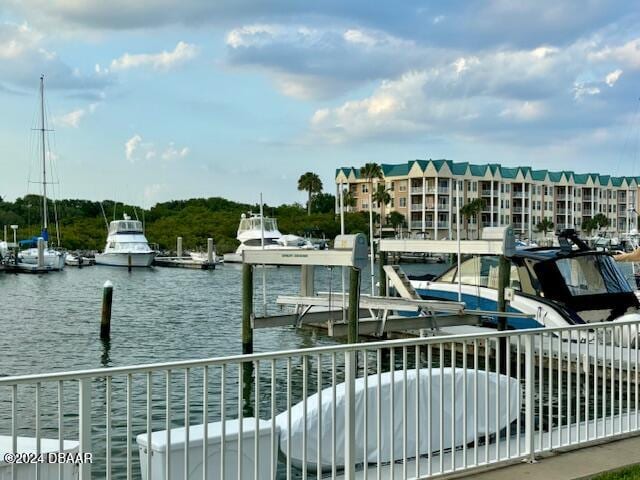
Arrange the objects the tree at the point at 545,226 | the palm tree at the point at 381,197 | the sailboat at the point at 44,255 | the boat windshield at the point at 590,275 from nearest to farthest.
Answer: the boat windshield at the point at 590,275 → the sailboat at the point at 44,255 → the palm tree at the point at 381,197 → the tree at the point at 545,226

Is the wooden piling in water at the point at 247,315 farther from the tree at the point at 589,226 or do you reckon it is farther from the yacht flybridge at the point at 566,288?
the tree at the point at 589,226

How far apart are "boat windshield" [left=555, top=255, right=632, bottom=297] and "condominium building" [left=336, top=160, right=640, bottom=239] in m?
101

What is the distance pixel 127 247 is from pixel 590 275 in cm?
7531

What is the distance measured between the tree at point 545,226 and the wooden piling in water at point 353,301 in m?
131

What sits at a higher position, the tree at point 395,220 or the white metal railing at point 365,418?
the tree at point 395,220

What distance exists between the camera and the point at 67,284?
63094 mm

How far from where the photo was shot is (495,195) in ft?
445

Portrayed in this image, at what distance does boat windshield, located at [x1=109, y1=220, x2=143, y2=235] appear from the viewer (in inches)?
3546

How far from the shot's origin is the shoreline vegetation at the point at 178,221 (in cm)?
12019

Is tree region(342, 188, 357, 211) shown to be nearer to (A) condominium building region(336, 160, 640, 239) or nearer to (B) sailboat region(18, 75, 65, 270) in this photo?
(A) condominium building region(336, 160, 640, 239)

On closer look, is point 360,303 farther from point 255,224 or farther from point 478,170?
point 478,170

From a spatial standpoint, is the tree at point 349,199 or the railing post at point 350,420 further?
the tree at point 349,199

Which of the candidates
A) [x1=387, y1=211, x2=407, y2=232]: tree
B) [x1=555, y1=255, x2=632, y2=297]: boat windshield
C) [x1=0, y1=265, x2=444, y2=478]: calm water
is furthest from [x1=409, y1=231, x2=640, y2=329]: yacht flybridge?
[x1=387, y1=211, x2=407, y2=232]: tree

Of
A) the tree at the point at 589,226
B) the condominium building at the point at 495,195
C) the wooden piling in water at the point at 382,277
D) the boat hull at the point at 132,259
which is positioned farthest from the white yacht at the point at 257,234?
the tree at the point at 589,226
